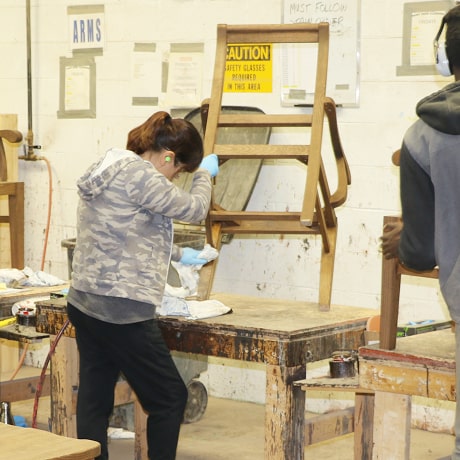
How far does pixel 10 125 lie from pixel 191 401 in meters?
2.10

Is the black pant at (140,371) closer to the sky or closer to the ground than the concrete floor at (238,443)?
closer to the sky

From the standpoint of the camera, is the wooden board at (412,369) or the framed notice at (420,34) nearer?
the wooden board at (412,369)

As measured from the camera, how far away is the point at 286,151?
11.5ft

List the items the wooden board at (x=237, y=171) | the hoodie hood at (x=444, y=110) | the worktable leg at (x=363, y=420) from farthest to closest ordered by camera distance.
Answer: the wooden board at (x=237, y=171)
the worktable leg at (x=363, y=420)
the hoodie hood at (x=444, y=110)

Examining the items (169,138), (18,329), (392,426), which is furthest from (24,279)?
(392,426)

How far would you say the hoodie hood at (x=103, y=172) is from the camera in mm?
3213

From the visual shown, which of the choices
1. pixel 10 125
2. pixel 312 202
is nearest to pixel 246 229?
pixel 312 202

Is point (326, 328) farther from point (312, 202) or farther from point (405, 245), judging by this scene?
point (405, 245)

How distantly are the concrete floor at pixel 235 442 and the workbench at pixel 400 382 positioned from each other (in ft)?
5.93

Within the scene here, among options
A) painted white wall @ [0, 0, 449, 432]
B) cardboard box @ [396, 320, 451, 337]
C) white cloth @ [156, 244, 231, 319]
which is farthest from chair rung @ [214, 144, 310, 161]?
painted white wall @ [0, 0, 449, 432]

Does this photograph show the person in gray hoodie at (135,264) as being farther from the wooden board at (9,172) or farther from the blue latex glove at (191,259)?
the wooden board at (9,172)

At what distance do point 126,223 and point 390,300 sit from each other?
37.3 inches

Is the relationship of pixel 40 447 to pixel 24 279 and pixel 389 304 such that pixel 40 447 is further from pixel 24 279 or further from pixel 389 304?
pixel 24 279

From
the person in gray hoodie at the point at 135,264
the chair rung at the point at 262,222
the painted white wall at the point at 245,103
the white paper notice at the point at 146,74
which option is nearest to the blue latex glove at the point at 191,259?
the chair rung at the point at 262,222
